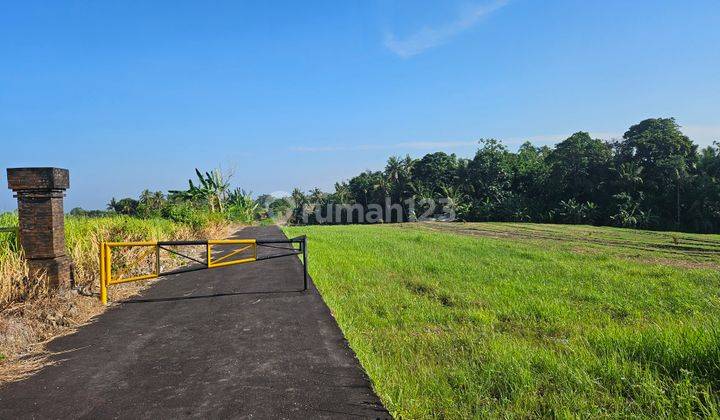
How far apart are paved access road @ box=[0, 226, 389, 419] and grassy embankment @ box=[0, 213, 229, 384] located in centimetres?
27

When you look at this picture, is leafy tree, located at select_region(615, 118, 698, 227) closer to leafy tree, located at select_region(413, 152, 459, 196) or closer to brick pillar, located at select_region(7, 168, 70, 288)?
leafy tree, located at select_region(413, 152, 459, 196)

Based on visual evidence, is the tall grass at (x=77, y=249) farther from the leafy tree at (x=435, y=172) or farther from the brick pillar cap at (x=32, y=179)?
the leafy tree at (x=435, y=172)

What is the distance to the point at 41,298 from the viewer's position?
19.9ft

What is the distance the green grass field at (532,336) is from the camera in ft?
11.4

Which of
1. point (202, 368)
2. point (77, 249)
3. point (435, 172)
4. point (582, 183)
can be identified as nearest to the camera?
point (202, 368)

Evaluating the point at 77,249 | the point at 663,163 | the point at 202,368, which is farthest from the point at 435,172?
the point at 202,368

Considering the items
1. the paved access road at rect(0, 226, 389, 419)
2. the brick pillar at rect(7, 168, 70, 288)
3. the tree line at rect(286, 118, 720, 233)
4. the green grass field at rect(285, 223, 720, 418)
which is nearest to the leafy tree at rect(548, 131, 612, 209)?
the tree line at rect(286, 118, 720, 233)

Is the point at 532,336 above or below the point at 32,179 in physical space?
below

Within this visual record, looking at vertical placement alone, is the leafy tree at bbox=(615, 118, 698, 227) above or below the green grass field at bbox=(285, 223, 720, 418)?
above

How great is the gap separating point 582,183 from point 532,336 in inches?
1915

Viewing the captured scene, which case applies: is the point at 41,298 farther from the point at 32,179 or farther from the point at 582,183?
the point at 582,183

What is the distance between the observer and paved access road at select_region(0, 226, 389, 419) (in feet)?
11.5

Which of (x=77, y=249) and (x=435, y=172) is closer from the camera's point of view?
(x=77, y=249)

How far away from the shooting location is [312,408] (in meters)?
3.43
